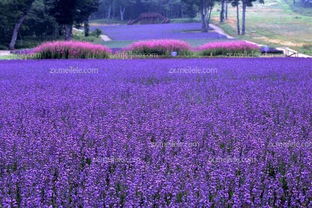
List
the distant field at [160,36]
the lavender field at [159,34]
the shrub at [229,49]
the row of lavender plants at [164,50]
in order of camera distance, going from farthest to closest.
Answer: the lavender field at [159,34], the distant field at [160,36], the shrub at [229,49], the row of lavender plants at [164,50]

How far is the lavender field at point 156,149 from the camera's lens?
352 centimetres

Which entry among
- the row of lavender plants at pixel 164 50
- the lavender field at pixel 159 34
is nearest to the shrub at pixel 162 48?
the row of lavender plants at pixel 164 50

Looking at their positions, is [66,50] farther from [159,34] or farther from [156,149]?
[159,34]

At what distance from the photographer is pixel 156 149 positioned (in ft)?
14.6

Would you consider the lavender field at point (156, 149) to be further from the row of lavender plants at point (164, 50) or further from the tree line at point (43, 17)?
the tree line at point (43, 17)

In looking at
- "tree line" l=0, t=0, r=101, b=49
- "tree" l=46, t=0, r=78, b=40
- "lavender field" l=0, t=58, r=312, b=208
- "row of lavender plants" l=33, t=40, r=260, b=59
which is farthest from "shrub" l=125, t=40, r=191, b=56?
"lavender field" l=0, t=58, r=312, b=208

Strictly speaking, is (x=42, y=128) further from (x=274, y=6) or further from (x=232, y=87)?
(x=274, y=6)

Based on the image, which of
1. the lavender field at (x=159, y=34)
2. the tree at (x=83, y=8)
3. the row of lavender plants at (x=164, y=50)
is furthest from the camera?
the lavender field at (x=159, y=34)

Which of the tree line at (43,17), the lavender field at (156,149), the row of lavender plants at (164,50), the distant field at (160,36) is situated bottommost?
the distant field at (160,36)

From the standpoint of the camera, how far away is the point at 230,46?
22359mm

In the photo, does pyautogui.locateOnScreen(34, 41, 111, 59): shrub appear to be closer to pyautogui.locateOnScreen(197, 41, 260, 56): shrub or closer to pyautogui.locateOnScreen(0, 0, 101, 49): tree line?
pyautogui.locateOnScreen(197, 41, 260, 56): shrub

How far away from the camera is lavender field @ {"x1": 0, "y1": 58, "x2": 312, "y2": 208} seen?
3517mm

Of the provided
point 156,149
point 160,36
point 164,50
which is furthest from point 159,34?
point 156,149

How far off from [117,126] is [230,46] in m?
17.6
